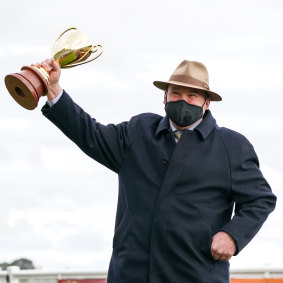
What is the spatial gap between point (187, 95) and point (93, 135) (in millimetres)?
633

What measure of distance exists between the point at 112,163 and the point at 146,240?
1.86ft

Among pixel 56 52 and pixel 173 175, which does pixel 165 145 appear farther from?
pixel 56 52

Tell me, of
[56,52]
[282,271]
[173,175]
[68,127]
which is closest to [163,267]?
[173,175]

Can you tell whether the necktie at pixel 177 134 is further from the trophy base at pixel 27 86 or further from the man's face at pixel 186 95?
the trophy base at pixel 27 86

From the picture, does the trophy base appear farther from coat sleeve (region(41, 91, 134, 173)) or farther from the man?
coat sleeve (region(41, 91, 134, 173))

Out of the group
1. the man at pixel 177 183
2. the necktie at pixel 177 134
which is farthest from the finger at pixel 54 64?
the necktie at pixel 177 134

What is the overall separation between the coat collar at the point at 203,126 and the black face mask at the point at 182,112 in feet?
0.21

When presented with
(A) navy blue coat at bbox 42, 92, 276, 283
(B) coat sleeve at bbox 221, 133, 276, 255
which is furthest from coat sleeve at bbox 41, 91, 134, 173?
(B) coat sleeve at bbox 221, 133, 276, 255

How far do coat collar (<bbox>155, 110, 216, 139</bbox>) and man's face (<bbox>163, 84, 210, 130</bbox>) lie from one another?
0.06 metres

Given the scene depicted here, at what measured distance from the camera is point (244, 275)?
25.5 ft

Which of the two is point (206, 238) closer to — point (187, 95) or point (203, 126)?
point (203, 126)

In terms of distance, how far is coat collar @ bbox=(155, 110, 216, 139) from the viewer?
15.8ft

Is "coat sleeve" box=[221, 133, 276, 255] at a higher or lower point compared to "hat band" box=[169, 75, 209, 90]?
lower

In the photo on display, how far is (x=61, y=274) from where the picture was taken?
903cm
